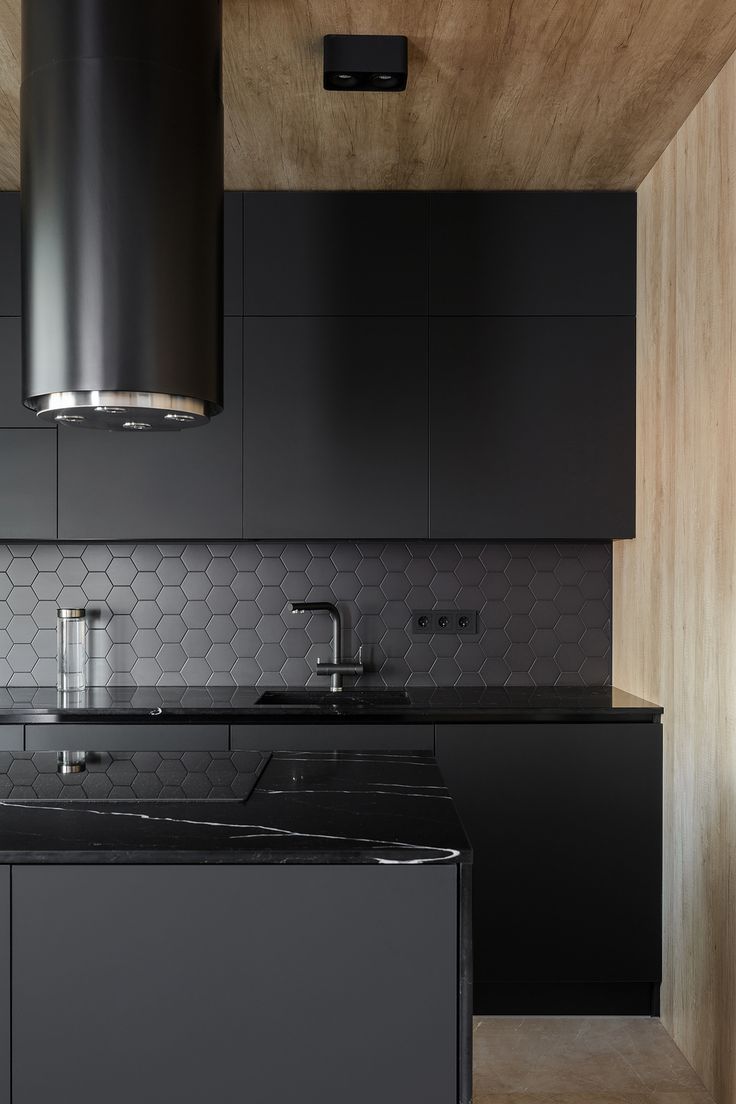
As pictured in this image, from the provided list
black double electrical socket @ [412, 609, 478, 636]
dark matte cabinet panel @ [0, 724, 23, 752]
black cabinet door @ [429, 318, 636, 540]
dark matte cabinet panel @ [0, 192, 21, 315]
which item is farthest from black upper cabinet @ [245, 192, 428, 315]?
dark matte cabinet panel @ [0, 724, 23, 752]

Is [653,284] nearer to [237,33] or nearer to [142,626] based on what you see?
[237,33]

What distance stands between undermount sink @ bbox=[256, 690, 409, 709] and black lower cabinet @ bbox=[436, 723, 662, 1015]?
415 millimetres

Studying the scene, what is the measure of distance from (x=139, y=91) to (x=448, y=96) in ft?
3.68

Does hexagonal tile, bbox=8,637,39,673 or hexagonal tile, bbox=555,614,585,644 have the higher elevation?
hexagonal tile, bbox=555,614,585,644

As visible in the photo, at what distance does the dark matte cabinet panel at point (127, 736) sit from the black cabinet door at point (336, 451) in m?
0.70

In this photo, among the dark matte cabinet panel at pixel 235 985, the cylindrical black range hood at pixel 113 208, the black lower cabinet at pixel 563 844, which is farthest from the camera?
the black lower cabinet at pixel 563 844

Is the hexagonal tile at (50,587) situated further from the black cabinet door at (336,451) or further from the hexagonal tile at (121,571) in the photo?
the black cabinet door at (336,451)

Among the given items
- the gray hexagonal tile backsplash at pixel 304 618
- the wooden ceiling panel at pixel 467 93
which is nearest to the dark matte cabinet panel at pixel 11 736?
the gray hexagonal tile backsplash at pixel 304 618

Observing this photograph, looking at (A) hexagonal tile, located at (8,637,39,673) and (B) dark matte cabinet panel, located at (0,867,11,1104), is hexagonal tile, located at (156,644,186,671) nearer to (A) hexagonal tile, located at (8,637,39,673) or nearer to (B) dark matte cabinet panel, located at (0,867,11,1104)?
(A) hexagonal tile, located at (8,637,39,673)

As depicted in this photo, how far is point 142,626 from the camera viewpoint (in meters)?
3.48

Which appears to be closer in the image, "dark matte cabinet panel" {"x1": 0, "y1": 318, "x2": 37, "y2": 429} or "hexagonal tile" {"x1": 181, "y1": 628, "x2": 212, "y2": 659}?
"dark matte cabinet panel" {"x1": 0, "y1": 318, "x2": 37, "y2": 429}

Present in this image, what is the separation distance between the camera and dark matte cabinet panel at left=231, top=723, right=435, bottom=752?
9.39 ft

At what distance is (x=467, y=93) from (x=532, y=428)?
1084 millimetres

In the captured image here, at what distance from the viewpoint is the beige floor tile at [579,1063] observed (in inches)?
95.9
